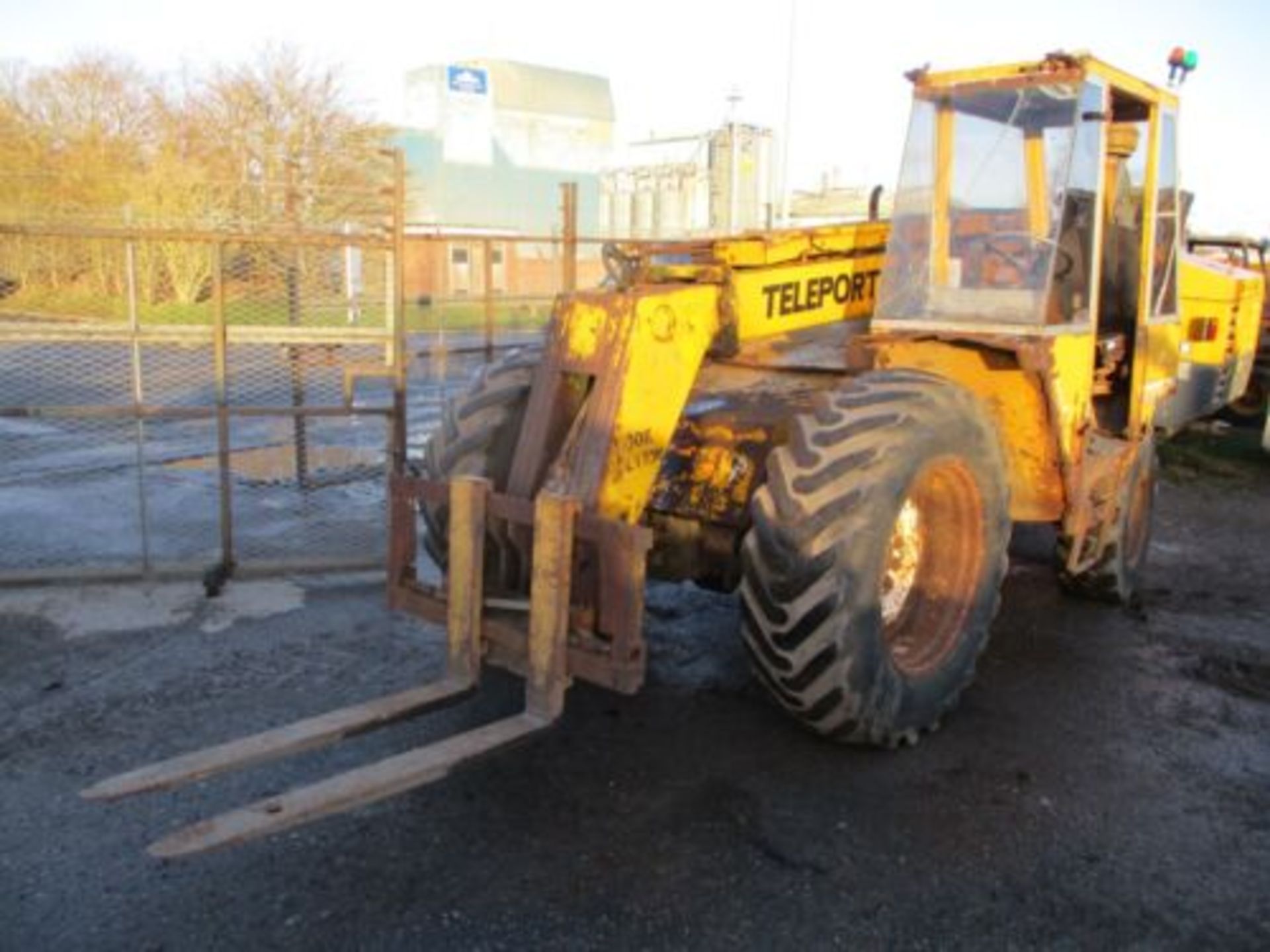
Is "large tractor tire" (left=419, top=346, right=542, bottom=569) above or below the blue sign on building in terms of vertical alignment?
below

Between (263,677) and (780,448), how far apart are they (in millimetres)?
2891

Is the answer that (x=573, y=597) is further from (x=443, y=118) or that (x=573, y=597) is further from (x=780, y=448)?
(x=443, y=118)

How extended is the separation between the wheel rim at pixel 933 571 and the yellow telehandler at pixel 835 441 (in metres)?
0.01

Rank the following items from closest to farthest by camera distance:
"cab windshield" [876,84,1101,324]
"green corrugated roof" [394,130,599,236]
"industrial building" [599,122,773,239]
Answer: "cab windshield" [876,84,1101,324] < "industrial building" [599,122,773,239] < "green corrugated roof" [394,130,599,236]

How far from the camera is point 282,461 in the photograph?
10398 millimetres

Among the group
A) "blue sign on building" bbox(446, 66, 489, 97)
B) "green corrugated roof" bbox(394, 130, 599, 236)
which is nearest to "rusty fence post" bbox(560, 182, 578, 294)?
"green corrugated roof" bbox(394, 130, 599, 236)

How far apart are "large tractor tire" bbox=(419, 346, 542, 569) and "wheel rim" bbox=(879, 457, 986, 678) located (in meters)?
1.81

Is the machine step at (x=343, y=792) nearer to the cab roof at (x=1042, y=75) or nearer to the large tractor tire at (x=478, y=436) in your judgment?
the large tractor tire at (x=478, y=436)

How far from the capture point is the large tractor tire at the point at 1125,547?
6.21m

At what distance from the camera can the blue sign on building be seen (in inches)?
1986

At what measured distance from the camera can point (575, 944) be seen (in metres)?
3.30

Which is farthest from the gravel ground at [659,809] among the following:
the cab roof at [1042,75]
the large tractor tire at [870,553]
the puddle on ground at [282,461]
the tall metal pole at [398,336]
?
the puddle on ground at [282,461]

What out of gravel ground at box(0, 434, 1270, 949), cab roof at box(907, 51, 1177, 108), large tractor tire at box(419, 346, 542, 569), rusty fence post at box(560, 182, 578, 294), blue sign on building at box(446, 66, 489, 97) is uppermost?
blue sign on building at box(446, 66, 489, 97)

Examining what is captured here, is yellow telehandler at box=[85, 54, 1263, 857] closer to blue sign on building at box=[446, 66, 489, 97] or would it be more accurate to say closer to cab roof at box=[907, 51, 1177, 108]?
cab roof at box=[907, 51, 1177, 108]
